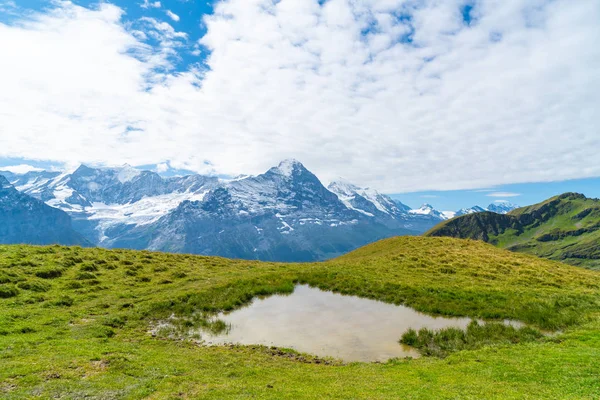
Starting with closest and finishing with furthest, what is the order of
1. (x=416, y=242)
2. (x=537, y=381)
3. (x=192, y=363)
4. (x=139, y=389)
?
1. (x=139, y=389)
2. (x=537, y=381)
3. (x=192, y=363)
4. (x=416, y=242)

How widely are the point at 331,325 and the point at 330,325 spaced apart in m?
0.09

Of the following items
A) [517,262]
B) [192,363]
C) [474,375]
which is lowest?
[192,363]

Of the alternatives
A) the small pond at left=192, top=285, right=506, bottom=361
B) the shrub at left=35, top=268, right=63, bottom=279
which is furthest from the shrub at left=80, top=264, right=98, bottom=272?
the small pond at left=192, top=285, right=506, bottom=361

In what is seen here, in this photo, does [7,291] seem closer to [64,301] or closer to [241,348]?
[64,301]

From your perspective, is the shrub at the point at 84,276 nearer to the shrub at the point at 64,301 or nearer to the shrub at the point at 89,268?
the shrub at the point at 89,268

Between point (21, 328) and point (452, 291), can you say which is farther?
point (452, 291)

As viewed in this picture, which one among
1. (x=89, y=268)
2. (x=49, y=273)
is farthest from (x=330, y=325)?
(x=49, y=273)

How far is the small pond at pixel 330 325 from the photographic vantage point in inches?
953

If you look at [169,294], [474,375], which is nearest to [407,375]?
[474,375]

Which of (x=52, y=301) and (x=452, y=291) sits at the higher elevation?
(x=452, y=291)

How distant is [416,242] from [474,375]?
50.7 meters

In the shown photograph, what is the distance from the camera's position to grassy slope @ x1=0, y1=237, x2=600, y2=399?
53.5 feet

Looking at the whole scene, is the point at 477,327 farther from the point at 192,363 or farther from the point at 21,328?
the point at 21,328

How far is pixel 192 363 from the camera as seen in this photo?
64.5ft
